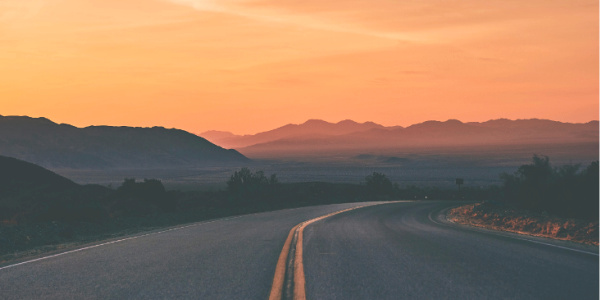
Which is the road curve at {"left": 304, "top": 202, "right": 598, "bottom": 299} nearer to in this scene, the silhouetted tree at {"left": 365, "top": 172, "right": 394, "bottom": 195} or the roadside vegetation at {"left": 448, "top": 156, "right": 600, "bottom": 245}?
the roadside vegetation at {"left": 448, "top": 156, "right": 600, "bottom": 245}

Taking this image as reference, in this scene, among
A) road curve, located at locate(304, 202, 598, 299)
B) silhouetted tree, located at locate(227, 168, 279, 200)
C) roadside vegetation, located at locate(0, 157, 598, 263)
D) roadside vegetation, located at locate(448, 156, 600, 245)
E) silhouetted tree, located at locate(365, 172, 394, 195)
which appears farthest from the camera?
silhouetted tree, located at locate(365, 172, 394, 195)

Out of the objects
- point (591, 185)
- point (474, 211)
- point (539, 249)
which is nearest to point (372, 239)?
point (539, 249)

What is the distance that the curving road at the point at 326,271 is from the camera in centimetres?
787

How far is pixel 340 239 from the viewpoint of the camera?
50.8 feet

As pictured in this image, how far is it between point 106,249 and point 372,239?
21.1 ft

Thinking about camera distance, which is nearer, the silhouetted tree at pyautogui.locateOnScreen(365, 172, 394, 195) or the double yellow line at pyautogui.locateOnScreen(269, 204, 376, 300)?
the double yellow line at pyautogui.locateOnScreen(269, 204, 376, 300)

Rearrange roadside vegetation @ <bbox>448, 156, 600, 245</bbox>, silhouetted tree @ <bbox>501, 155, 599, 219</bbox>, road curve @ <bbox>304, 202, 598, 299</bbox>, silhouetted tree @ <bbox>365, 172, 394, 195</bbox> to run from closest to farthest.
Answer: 1. road curve @ <bbox>304, 202, 598, 299</bbox>
2. roadside vegetation @ <bbox>448, 156, 600, 245</bbox>
3. silhouetted tree @ <bbox>501, 155, 599, 219</bbox>
4. silhouetted tree @ <bbox>365, 172, 394, 195</bbox>

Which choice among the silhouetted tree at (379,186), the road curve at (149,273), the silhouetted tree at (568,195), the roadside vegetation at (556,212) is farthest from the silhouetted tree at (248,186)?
the road curve at (149,273)

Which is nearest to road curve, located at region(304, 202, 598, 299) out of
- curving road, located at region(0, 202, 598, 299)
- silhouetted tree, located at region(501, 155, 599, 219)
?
curving road, located at region(0, 202, 598, 299)

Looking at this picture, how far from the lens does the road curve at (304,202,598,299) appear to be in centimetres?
782

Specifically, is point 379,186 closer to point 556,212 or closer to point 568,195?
point 556,212

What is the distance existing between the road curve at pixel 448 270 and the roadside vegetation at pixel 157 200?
7282mm

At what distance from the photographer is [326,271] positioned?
9.58m

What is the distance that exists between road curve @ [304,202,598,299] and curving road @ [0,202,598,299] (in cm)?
1
